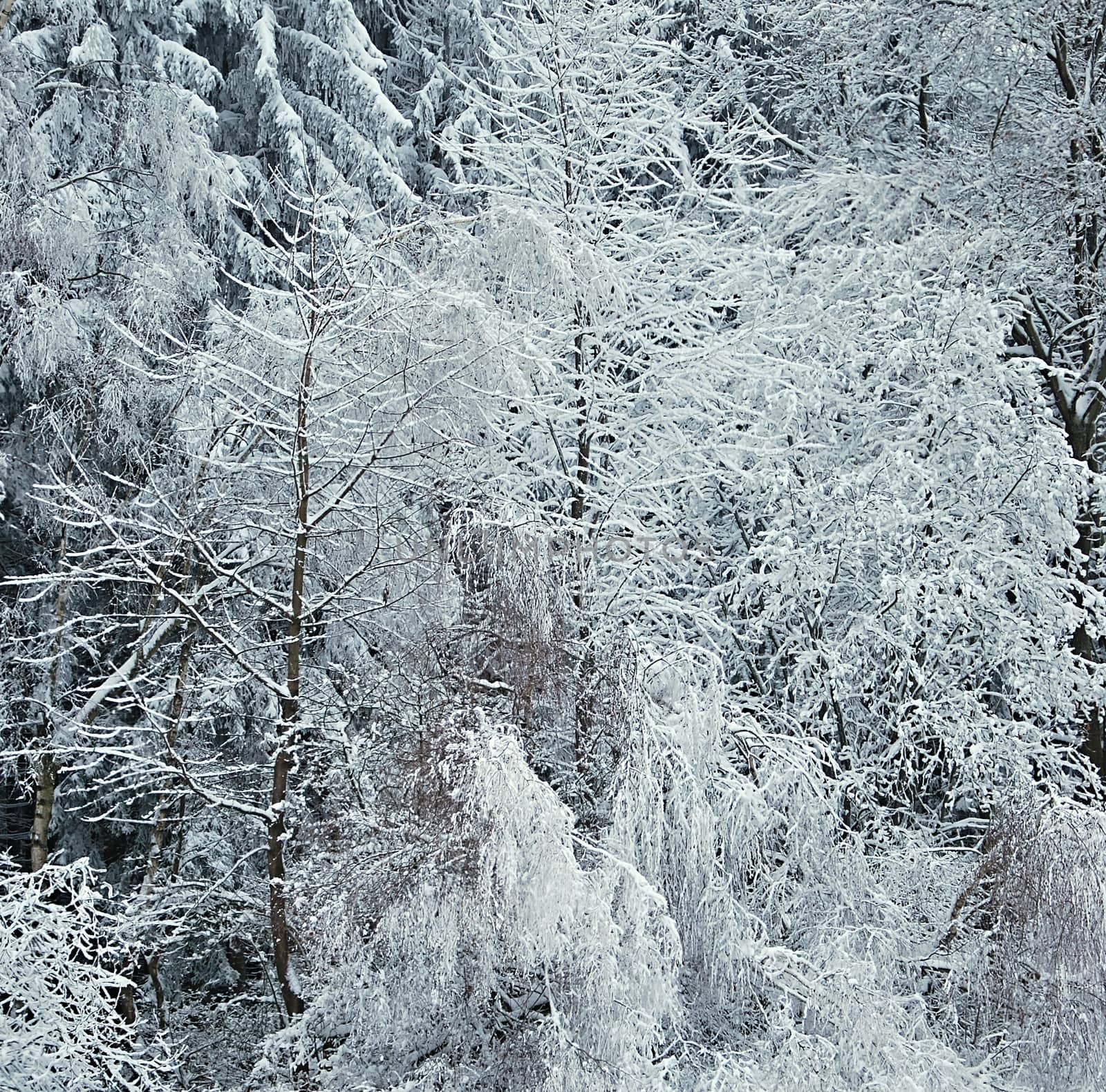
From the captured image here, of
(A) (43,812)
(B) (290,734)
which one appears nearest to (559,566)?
(B) (290,734)

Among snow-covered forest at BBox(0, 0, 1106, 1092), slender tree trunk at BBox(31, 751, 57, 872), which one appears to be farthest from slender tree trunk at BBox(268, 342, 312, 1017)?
slender tree trunk at BBox(31, 751, 57, 872)

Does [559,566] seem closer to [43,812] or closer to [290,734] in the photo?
[290,734]

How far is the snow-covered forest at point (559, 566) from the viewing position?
530 cm

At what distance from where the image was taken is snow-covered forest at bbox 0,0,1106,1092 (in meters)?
5.30

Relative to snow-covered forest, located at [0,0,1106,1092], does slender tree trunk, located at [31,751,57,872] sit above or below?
below

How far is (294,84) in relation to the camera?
10.8 meters

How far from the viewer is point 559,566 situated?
19.3 feet

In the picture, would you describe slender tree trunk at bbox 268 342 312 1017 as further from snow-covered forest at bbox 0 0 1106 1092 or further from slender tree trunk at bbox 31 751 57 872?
slender tree trunk at bbox 31 751 57 872

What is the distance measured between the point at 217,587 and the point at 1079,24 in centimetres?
686

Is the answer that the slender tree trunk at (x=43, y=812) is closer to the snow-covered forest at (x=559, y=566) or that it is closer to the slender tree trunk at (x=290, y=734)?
the snow-covered forest at (x=559, y=566)

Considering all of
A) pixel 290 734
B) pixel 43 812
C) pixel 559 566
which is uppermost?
pixel 559 566

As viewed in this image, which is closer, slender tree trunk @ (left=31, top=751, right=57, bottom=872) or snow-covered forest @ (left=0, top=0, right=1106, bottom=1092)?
snow-covered forest @ (left=0, top=0, right=1106, bottom=1092)

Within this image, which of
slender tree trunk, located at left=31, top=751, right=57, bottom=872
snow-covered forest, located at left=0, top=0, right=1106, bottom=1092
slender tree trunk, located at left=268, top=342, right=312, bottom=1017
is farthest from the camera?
slender tree trunk, located at left=31, top=751, right=57, bottom=872

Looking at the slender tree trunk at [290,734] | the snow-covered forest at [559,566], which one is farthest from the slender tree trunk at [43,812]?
the slender tree trunk at [290,734]
